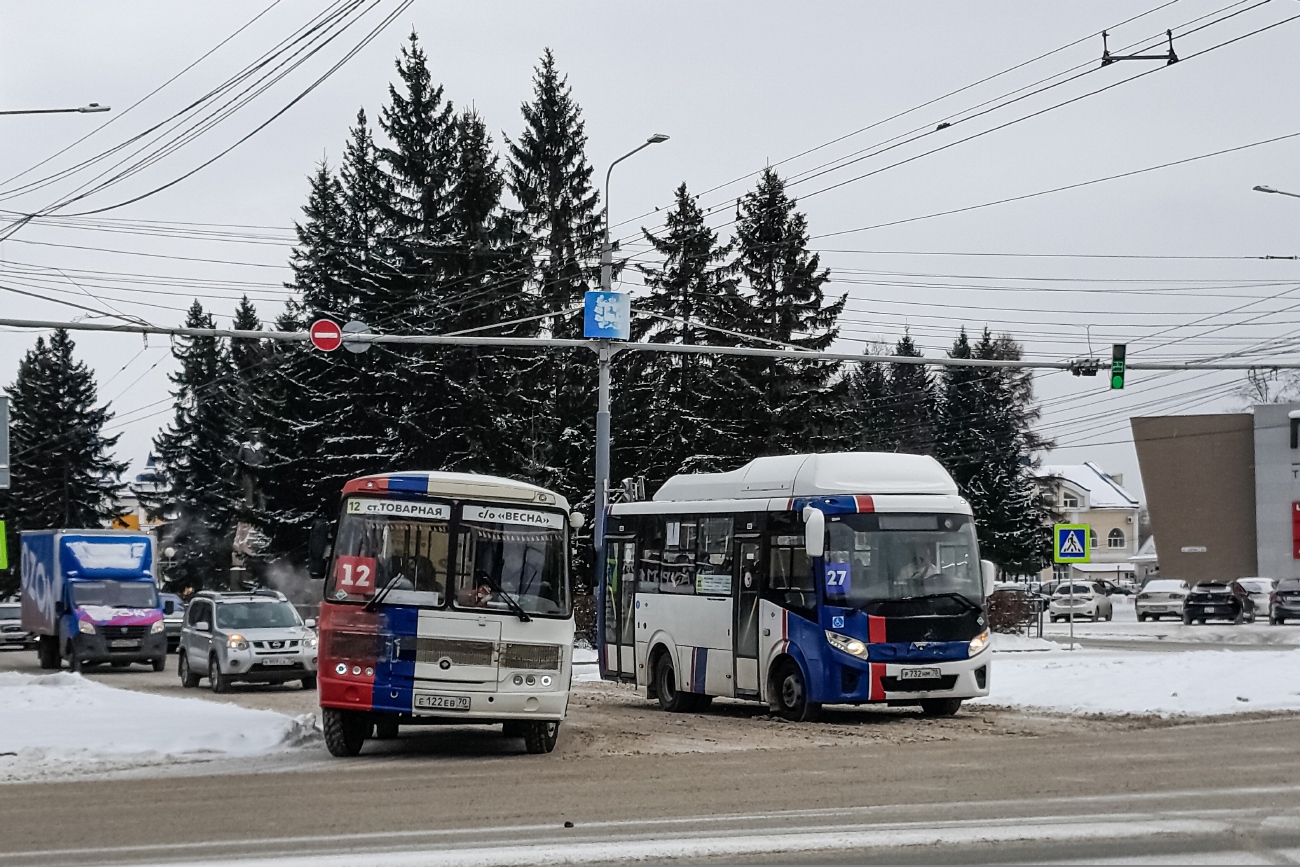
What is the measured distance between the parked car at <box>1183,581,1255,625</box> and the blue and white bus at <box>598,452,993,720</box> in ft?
119

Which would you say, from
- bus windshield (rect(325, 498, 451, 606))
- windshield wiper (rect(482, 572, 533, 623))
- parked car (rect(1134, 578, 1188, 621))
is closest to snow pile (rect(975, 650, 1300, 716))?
windshield wiper (rect(482, 572, 533, 623))

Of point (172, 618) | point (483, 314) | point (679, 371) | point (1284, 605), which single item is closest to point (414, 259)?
point (483, 314)

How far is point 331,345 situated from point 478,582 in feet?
40.5

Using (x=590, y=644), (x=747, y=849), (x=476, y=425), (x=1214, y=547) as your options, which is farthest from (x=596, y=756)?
(x=1214, y=547)

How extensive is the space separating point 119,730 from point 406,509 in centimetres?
438

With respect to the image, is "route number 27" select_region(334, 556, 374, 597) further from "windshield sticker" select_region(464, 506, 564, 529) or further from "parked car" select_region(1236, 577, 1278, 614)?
"parked car" select_region(1236, 577, 1278, 614)

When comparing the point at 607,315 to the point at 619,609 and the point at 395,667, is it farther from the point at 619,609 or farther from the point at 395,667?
the point at 395,667

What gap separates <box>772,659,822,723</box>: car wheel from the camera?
63.6 feet

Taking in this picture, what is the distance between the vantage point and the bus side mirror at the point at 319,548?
15.5 metres

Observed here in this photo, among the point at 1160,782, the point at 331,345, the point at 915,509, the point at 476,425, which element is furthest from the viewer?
the point at 476,425

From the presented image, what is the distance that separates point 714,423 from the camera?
54.3 m

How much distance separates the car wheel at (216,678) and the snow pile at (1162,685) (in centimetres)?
1307

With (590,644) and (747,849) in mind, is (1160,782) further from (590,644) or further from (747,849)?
(590,644)

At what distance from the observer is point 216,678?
29.4 m
